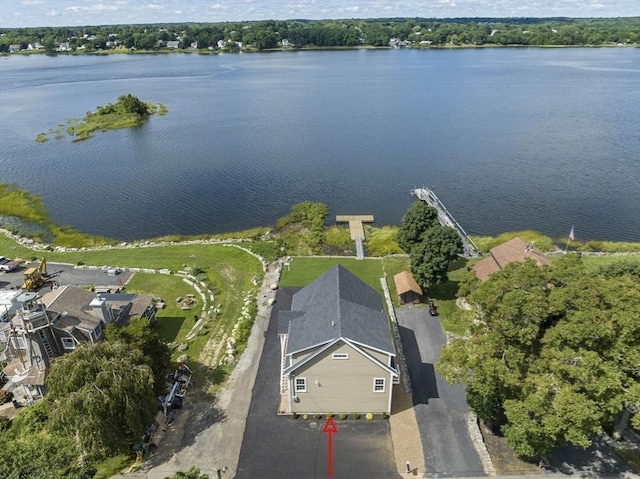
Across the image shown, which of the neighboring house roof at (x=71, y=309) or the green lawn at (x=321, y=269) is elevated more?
the neighboring house roof at (x=71, y=309)

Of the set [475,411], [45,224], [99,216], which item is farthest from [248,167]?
[475,411]

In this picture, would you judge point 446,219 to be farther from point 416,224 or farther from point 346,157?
point 346,157

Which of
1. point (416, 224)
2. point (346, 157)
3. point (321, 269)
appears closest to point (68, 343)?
point (321, 269)

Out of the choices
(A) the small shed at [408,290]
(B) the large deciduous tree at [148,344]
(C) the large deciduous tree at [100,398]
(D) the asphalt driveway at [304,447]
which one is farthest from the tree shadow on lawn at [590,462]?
(B) the large deciduous tree at [148,344]

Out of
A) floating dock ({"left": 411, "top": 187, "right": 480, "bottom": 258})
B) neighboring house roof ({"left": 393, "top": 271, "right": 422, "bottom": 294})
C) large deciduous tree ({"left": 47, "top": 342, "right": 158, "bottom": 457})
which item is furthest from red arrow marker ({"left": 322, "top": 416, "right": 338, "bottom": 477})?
floating dock ({"left": 411, "top": 187, "right": 480, "bottom": 258})

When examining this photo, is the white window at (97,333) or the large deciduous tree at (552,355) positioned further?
the white window at (97,333)

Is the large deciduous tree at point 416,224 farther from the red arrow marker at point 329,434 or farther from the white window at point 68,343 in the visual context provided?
the white window at point 68,343

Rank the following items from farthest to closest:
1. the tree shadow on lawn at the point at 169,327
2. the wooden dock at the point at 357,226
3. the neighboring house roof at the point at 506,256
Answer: the wooden dock at the point at 357,226 → the neighboring house roof at the point at 506,256 → the tree shadow on lawn at the point at 169,327
